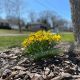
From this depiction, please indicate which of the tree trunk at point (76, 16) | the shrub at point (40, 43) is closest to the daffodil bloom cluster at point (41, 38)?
the shrub at point (40, 43)

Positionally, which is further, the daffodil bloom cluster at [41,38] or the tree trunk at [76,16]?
the tree trunk at [76,16]

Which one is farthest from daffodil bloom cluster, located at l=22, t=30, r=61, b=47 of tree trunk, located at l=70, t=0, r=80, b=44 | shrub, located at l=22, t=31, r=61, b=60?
tree trunk, located at l=70, t=0, r=80, b=44

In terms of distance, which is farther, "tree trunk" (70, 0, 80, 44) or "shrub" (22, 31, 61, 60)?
"tree trunk" (70, 0, 80, 44)

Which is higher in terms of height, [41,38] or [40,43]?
[41,38]

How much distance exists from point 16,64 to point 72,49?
180cm

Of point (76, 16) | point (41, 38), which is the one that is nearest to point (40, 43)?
point (41, 38)

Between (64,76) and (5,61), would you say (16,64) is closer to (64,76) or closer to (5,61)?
(5,61)

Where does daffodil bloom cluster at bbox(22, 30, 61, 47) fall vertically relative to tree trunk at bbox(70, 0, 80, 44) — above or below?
below

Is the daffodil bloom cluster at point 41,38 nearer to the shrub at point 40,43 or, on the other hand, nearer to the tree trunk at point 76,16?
the shrub at point 40,43

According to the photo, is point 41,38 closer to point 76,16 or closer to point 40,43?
point 40,43

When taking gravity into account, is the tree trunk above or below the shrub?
above

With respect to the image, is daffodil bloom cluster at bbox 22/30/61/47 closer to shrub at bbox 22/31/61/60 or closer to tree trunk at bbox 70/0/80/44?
shrub at bbox 22/31/61/60

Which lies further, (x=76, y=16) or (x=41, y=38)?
(x=76, y=16)

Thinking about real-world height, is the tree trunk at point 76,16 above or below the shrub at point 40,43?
above
